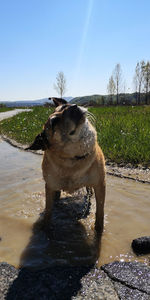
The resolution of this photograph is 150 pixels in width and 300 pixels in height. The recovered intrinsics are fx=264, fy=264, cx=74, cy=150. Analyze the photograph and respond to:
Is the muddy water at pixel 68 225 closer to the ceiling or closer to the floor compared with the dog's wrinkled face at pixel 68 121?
closer to the floor

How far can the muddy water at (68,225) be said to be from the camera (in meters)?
2.90

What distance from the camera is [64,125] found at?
7.95 ft

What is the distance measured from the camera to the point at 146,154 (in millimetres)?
6262

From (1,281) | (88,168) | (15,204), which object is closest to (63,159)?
(88,168)

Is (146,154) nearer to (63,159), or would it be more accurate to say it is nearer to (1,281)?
(63,159)

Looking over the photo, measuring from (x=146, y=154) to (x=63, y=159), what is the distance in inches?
154

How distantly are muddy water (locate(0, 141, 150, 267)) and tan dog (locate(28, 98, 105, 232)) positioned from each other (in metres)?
0.36

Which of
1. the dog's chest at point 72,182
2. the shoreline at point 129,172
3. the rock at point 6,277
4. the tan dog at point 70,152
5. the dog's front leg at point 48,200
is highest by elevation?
the tan dog at point 70,152

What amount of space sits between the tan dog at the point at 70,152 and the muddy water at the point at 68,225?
1.17 ft

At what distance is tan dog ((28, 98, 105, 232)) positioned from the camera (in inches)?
95.6

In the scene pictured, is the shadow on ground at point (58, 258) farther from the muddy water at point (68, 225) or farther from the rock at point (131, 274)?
the rock at point (131, 274)

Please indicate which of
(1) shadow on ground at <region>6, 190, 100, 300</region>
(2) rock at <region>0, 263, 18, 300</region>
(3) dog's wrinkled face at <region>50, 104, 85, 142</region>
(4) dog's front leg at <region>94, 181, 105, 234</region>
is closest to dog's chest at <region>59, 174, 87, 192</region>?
(4) dog's front leg at <region>94, 181, 105, 234</region>

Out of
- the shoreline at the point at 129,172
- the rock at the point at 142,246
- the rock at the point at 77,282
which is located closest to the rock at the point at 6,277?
the rock at the point at 77,282

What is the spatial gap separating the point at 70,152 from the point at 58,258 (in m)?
1.15
